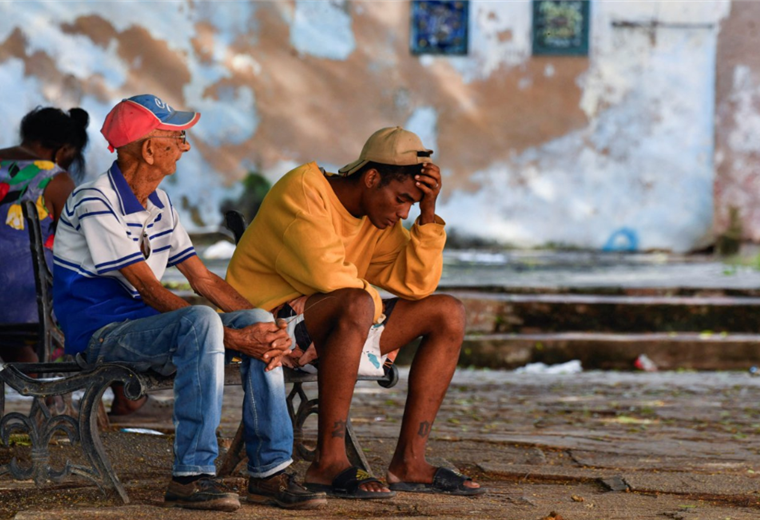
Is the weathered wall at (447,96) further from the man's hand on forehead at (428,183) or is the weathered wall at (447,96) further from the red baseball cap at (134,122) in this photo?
the red baseball cap at (134,122)

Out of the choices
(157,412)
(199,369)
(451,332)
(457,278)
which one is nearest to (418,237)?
(451,332)

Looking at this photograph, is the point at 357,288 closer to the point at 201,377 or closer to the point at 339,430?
the point at 339,430

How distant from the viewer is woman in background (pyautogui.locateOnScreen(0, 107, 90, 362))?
14.9 feet

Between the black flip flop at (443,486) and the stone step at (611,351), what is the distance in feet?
12.7

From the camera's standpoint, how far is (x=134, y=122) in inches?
128

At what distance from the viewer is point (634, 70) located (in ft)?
37.7

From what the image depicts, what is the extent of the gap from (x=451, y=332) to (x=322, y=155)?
8.05 metres

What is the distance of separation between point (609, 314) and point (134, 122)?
16.9 feet

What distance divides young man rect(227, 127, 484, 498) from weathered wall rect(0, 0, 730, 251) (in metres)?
7.79

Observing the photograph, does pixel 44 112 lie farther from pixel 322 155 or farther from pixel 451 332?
pixel 322 155

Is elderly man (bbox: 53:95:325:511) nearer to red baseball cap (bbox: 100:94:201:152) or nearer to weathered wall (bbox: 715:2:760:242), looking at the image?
red baseball cap (bbox: 100:94:201:152)

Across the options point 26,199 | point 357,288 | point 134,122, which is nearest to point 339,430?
point 357,288

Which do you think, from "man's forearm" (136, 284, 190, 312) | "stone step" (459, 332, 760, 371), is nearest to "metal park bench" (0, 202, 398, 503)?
"man's forearm" (136, 284, 190, 312)

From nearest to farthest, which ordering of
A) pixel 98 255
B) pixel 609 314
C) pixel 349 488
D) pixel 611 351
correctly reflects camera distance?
pixel 98 255 < pixel 349 488 < pixel 611 351 < pixel 609 314
